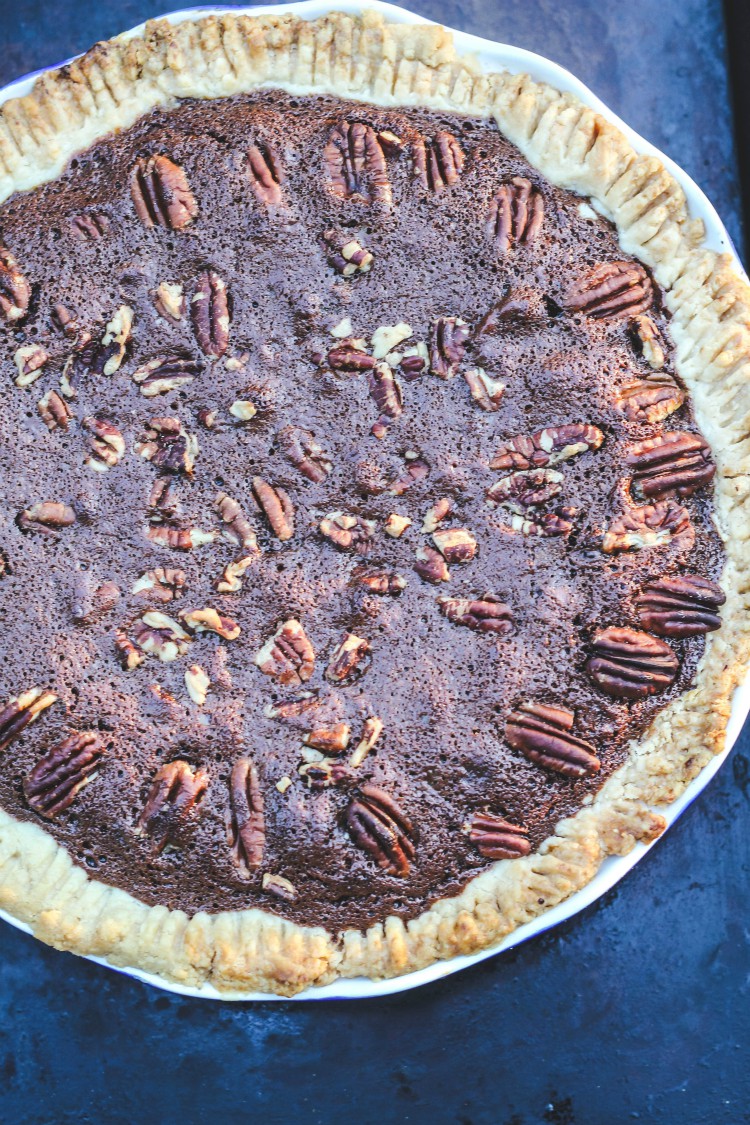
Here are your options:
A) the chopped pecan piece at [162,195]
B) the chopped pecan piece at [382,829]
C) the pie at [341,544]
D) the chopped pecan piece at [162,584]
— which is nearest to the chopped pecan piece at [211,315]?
the pie at [341,544]

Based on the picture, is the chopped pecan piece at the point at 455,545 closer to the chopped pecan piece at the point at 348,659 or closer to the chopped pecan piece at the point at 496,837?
the chopped pecan piece at the point at 348,659

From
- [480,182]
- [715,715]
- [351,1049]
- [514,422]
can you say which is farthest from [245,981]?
[480,182]

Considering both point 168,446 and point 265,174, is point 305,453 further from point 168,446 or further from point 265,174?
point 265,174

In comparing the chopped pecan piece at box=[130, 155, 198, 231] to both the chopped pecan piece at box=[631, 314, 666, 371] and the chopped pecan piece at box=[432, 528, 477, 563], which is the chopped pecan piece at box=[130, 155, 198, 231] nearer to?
the chopped pecan piece at box=[432, 528, 477, 563]

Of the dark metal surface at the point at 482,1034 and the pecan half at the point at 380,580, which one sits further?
the dark metal surface at the point at 482,1034

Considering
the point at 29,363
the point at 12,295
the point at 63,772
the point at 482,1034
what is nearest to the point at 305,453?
the point at 29,363

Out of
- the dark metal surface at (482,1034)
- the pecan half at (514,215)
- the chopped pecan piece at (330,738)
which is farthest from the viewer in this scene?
the dark metal surface at (482,1034)
